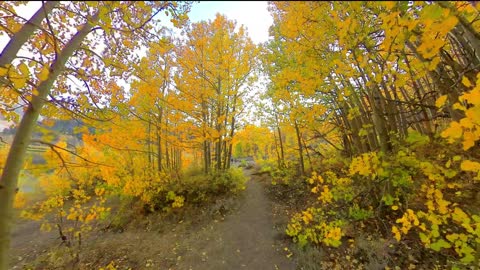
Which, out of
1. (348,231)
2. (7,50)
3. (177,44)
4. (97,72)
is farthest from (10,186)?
(177,44)

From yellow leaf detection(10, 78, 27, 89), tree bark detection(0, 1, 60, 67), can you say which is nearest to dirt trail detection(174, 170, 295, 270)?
yellow leaf detection(10, 78, 27, 89)

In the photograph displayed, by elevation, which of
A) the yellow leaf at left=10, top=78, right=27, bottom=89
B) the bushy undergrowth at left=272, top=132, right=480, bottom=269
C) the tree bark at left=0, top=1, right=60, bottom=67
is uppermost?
the tree bark at left=0, top=1, right=60, bottom=67

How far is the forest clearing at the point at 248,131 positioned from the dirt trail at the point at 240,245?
0.19 ft

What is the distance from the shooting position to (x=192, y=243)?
6.28 meters

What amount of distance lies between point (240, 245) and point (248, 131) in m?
5.31

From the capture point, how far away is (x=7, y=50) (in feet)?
6.52

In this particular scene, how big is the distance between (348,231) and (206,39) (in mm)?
8000

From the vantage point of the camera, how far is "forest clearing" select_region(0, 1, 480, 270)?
2018 mm

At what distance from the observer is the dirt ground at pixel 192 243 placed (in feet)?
17.5

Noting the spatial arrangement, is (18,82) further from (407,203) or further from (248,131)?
(248,131)

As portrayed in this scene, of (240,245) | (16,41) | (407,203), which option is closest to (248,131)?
(240,245)

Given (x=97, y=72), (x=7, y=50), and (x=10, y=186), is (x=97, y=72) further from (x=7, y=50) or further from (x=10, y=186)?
(x=10, y=186)

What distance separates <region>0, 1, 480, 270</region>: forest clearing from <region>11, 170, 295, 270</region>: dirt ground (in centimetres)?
6

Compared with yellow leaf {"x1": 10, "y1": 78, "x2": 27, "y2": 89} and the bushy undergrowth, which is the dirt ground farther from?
yellow leaf {"x1": 10, "y1": 78, "x2": 27, "y2": 89}
